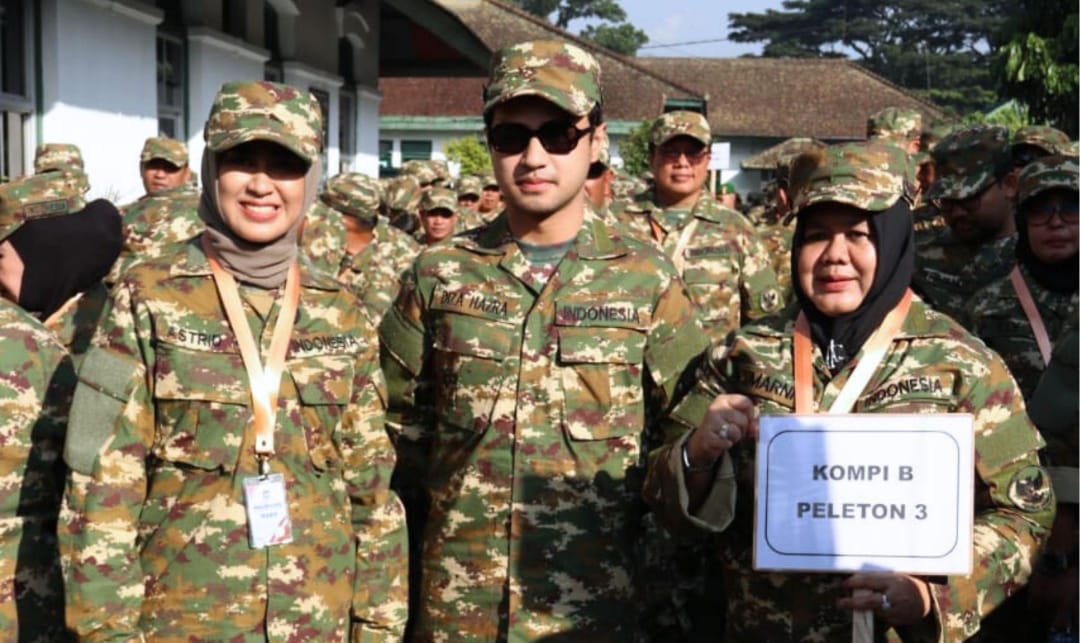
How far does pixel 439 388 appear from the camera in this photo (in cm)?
380

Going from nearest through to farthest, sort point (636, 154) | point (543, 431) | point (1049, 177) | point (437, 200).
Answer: point (543, 431) → point (1049, 177) → point (437, 200) → point (636, 154)

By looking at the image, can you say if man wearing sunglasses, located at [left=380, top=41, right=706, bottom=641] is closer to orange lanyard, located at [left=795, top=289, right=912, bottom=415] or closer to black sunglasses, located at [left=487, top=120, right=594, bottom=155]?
black sunglasses, located at [left=487, top=120, right=594, bottom=155]

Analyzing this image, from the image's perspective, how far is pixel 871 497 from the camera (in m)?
2.88

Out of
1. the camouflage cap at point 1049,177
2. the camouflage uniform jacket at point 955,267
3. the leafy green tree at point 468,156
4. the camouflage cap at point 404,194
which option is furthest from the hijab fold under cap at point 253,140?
the leafy green tree at point 468,156

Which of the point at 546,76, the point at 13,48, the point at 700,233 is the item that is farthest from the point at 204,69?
the point at 546,76

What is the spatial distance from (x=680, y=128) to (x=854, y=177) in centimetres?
474

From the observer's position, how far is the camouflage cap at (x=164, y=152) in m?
10.9

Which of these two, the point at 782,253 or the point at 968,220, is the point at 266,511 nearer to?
the point at 968,220

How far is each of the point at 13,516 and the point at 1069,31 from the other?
14324 millimetres

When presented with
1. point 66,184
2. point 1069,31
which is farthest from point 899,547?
point 1069,31

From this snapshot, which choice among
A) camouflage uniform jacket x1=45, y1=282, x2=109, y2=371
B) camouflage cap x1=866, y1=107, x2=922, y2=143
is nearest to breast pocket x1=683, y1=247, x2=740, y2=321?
camouflage cap x1=866, y1=107, x2=922, y2=143

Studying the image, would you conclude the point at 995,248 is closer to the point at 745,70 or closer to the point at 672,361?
the point at 672,361

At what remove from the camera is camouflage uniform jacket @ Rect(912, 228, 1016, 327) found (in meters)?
6.55

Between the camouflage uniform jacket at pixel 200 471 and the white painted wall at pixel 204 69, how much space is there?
1187cm
